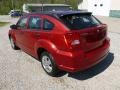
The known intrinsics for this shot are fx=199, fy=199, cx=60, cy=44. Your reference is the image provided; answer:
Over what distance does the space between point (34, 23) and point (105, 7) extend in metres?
32.5

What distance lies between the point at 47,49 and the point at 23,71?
4.29 feet

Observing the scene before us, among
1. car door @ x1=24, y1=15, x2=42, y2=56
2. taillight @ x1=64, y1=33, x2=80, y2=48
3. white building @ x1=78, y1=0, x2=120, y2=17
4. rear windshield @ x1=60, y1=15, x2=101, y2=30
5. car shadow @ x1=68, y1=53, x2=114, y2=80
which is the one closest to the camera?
taillight @ x1=64, y1=33, x2=80, y2=48

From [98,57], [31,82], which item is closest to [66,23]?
[98,57]

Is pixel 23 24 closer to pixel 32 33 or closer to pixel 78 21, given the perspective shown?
pixel 32 33

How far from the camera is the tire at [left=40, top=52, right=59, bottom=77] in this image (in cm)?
508

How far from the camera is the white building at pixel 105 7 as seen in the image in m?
34.2

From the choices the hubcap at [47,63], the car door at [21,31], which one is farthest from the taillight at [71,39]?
the car door at [21,31]

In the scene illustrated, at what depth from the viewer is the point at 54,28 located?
4.89 meters

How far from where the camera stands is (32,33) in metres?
5.87

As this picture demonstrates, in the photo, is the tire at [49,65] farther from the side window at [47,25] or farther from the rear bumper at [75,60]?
the side window at [47,25]

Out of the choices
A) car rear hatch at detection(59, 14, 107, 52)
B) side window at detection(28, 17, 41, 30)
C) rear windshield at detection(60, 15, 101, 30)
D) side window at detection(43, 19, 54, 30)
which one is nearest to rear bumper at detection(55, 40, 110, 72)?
car rear hatch at detection(59, 14, 107, 52)

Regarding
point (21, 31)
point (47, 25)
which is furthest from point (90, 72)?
point (21, 31)

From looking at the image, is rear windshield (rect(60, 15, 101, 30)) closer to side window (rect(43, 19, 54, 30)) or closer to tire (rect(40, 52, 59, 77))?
side window (rect(43, 19, 54, 30))

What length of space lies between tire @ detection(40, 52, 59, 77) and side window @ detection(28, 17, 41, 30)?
85cm
